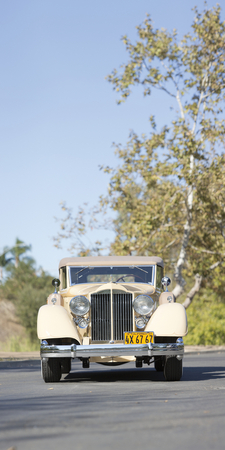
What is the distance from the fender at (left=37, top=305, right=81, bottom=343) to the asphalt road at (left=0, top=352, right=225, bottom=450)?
774 millimetres

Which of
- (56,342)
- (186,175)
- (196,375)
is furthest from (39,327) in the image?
(186,175)

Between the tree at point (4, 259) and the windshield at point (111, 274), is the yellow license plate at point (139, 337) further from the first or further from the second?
the tree at point (4, 259)

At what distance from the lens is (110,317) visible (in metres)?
10.1

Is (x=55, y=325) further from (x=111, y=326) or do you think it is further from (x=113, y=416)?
(x=113, y=416)

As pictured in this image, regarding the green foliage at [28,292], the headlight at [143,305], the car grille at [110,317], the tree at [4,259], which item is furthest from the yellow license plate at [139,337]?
the tree at [4,259]

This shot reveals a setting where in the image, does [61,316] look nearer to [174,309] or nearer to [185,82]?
[174,309]

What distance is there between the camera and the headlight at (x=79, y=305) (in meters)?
10.1

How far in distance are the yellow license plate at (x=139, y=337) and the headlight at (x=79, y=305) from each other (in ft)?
2.75

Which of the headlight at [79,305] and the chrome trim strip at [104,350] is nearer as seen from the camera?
the chrome trim strip at [104,350]

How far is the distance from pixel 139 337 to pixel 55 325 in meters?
1.34

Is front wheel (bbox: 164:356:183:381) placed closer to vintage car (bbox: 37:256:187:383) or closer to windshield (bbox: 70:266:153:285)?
vintage car (bbox: 37:256:187:383)

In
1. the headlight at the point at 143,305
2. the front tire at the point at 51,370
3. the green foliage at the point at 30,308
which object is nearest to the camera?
the front tire at the point at 51,370

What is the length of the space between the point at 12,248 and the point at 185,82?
4844 centimetres

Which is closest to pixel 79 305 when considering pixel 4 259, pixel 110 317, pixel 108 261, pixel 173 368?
pixel 110 317
